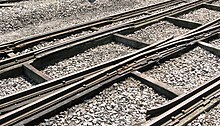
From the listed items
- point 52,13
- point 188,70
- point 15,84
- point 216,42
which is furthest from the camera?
point 52,13

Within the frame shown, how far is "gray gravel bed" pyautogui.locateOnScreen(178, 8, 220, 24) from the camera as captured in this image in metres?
11.3

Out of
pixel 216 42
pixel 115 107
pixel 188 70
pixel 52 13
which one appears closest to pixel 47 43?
pixel 52 13

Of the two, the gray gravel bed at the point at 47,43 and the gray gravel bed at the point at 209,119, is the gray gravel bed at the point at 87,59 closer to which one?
the gray gravel bed at the point at 47,43

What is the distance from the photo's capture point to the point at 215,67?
800 centimetres

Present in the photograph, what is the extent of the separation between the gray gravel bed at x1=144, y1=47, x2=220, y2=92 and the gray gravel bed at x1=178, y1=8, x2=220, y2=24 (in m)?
2.86

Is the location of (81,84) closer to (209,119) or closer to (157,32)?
(209,119)

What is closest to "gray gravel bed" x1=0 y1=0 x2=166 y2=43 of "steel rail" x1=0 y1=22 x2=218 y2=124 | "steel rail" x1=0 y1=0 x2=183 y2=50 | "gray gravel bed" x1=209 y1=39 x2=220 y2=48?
"steel rail" x1=0 y1=0 x2=183 y2=50

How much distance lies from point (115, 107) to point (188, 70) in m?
2.33

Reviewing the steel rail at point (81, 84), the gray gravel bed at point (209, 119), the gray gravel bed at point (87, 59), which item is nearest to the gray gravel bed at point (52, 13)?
the gray gravel bed at point (87, 59)

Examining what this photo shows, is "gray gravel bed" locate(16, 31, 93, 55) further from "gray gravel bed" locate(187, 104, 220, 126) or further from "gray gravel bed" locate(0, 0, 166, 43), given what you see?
"gray gravel bed" locate(187, 104, 220, 126)

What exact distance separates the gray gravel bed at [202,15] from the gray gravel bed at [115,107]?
16.6ft

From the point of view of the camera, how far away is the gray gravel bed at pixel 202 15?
1128 cm

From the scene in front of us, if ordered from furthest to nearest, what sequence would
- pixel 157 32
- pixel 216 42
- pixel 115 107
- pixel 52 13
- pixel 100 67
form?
pixel 52 13 → pixel 157 32 → pixel 216 42 → pixel 100 67 → pixel 115 107

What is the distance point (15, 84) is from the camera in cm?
721
